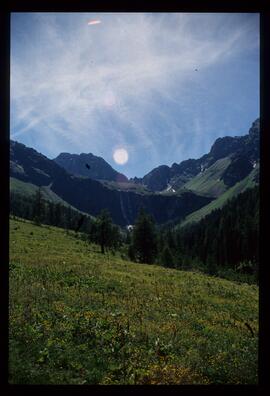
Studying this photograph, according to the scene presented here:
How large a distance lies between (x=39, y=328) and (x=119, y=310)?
4072 mm

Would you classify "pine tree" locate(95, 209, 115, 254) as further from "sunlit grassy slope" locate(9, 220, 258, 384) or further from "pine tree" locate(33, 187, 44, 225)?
"sunlit grassy slope" locate(9, 220, 258, 384)

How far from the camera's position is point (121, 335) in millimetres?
10461

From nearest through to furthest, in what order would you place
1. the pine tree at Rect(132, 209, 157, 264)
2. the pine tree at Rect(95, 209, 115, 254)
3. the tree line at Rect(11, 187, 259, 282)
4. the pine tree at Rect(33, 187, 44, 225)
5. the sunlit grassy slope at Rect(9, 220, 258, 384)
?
the sunlit grassy slope at Rect(9, 220, 258, 384) → the pine tree at Rect(132, 209, 157, 264) → the tree line at Rect(11, 187, 259, 282) → the pine tree at Rect(95, 209, 115, 254) → the pine tree at Rect(33, 187, 44, 225)

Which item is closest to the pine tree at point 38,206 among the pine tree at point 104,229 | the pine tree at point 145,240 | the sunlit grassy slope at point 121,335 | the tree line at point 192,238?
the tree line at point 192,238

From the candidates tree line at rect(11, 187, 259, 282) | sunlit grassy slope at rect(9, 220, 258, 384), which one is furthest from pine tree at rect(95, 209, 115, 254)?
sunlit grassy slope at rect(9, 220, 258, 384)

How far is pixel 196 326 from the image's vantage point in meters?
13.1

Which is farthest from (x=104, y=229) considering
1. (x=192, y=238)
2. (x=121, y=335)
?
(x=192, y=238)

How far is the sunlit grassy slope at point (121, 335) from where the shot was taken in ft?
26.0

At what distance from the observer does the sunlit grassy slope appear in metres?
7.92

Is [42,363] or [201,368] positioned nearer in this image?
[42,363]

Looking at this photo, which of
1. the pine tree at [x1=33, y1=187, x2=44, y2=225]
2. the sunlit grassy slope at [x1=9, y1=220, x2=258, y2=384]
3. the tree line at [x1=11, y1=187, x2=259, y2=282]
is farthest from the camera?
the pine tree at [x1=33, y1=187, x2=44, y2=225]

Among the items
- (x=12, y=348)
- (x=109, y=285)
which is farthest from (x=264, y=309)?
(x=109, y=285)

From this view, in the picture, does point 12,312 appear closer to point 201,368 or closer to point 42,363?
point 42,363

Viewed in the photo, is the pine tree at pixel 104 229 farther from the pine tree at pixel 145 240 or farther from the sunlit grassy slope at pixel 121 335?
the sunlit grassy slope at pixel 121 335
